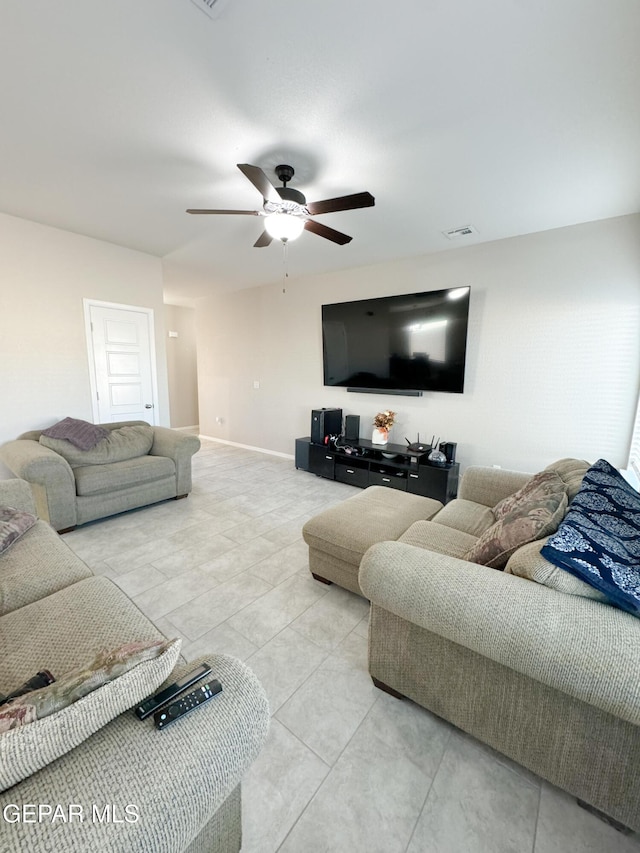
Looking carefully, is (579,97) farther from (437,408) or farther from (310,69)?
(437,408)

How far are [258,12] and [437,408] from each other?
3347 millimetres

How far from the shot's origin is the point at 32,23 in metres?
1.38

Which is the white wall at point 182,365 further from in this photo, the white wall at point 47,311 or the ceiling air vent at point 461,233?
the ceiling air vent at point 461,233

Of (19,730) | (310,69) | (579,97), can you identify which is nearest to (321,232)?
(310,69)

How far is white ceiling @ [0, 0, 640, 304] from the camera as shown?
1.35m

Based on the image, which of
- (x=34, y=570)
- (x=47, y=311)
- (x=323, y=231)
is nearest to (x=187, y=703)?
(x=34, y=570)

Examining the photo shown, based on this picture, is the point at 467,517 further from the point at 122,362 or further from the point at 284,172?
the point at 122,362

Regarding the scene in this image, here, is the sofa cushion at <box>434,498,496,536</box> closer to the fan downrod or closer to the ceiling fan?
the ceiling fan

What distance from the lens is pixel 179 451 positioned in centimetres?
353

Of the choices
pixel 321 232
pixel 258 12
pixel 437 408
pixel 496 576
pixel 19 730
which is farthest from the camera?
pixel 437 408

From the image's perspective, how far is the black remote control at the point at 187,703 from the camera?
2.26 ft

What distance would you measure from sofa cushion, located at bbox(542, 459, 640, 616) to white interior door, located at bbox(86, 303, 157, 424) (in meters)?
4.27

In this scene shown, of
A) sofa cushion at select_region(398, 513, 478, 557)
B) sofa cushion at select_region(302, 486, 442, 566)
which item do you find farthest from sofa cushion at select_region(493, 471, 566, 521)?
sofa cushion at select_region(302, 486, 442, 566)

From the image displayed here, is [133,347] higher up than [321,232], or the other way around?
[321,232]
